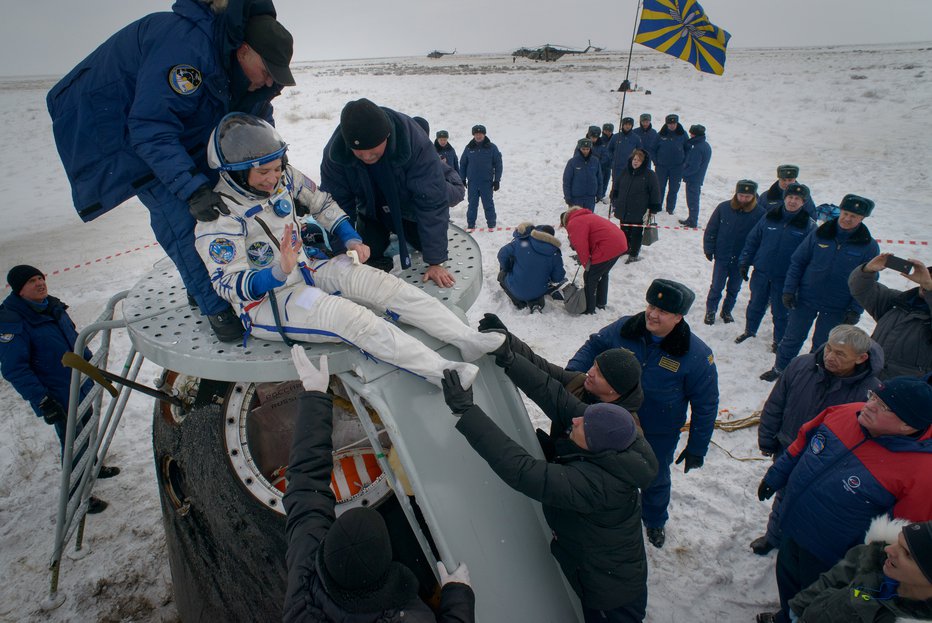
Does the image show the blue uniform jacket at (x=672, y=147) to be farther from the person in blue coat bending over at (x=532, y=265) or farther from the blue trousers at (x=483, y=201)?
the person in blue coat bending over at (x=532, y=265)

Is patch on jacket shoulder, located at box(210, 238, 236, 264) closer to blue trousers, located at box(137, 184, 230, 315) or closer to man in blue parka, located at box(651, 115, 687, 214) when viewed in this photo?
blue trousers, located at box(137, 184, 230, 315)

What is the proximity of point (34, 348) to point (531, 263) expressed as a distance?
5.36 meters

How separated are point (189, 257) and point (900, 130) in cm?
2281

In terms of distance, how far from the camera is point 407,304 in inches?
103

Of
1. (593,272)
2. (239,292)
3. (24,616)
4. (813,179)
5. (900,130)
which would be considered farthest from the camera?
(900,130)

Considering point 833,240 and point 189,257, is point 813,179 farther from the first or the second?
point 189,257

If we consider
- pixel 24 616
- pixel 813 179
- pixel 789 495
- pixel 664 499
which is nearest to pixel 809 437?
pixel 789 495

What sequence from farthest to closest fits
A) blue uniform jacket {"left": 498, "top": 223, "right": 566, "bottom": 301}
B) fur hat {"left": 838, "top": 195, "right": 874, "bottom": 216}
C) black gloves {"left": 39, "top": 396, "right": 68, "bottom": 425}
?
blue uniform jacket {"left": 498, "top": 223, "right": 566, "bottom": 301}, fur hat {"left": 838, "top": 195, "right": 874, "bottom": 216}, black gloves {"left": 39, "top": 396, "right": 68, "bottom": 425}

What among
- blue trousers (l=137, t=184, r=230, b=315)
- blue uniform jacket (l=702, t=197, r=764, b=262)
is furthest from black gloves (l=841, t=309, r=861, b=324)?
blue trousers (l=137, t=184, r=230, b=315)

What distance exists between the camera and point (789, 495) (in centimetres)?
305

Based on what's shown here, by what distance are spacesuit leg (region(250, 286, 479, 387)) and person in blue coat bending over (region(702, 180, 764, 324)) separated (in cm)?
565

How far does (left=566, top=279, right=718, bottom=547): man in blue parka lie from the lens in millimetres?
3377

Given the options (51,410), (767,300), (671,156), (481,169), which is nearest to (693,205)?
(671,156)

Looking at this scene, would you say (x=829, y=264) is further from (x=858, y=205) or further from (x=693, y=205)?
(x=693, y=205)
